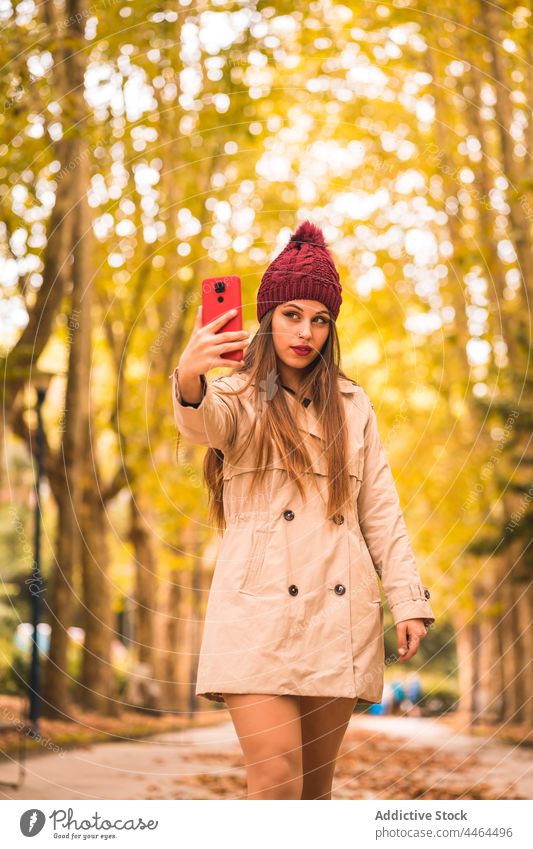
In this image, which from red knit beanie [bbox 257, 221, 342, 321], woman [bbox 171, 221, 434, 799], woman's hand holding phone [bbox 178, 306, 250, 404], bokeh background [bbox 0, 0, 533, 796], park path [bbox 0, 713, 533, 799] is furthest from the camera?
bokeh background [bbox 0, 0, 533, 796]

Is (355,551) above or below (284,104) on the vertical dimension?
below

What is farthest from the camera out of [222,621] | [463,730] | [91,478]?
[463,730]

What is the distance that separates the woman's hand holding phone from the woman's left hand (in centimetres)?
103

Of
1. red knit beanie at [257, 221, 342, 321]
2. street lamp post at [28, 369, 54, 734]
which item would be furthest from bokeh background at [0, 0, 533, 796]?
red knit beanie at [257, 221, 342, 321]

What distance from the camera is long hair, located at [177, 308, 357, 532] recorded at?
3.95m

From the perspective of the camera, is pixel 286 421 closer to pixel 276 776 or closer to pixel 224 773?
pixel 276 776

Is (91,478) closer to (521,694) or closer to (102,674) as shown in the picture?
(102,674)

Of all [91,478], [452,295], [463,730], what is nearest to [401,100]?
[452,295]

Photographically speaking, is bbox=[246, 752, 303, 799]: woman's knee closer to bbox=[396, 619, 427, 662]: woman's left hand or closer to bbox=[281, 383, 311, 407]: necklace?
bbox=[396, 619, 427, 662]: woman's left hand

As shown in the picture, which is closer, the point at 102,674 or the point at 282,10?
the point at 282,10

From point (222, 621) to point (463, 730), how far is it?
1545cm

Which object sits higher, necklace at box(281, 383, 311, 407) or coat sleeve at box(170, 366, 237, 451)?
necklace at box(281, 383, 311, 407)

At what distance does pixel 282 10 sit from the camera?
10836mm
